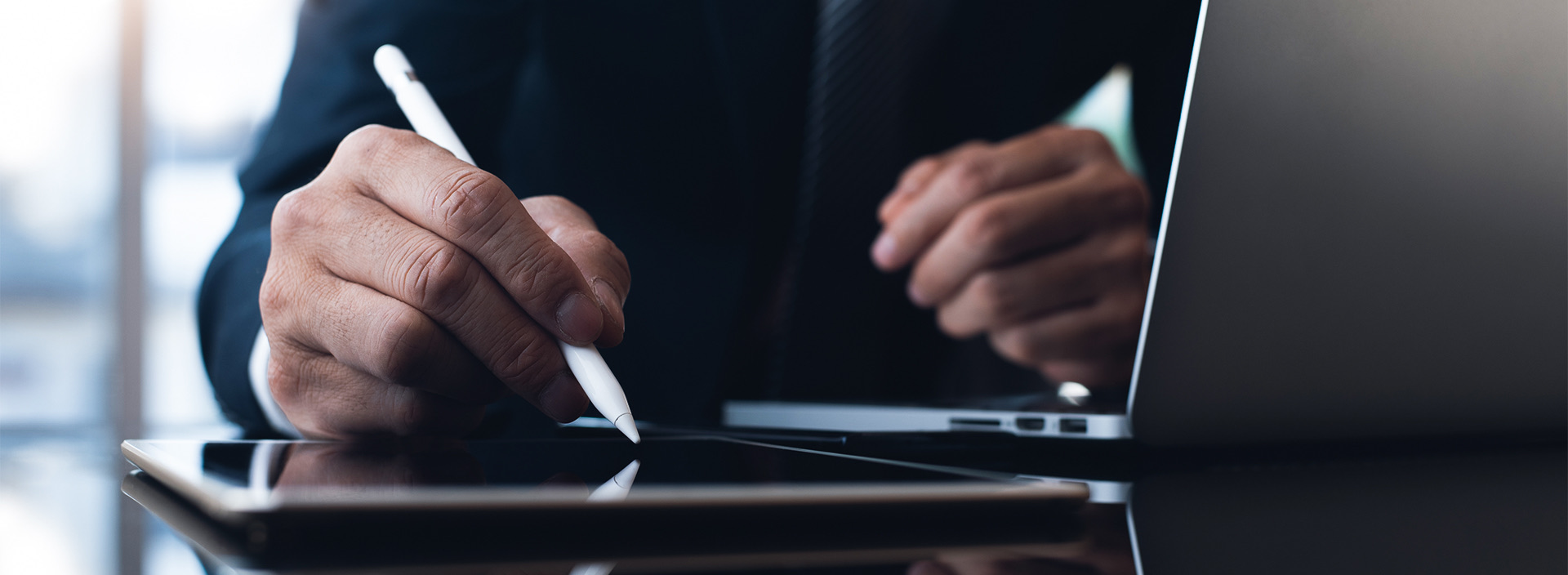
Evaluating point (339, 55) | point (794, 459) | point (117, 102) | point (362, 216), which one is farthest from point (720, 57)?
point (117, 102)

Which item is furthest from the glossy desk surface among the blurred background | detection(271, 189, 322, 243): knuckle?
the blurred background

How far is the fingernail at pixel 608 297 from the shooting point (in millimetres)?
323

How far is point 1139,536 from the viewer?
0.20 metres

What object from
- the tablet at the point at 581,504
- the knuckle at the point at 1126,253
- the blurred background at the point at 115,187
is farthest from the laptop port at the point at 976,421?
the blurred background at the point at 115,187

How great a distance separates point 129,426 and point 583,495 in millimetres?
554

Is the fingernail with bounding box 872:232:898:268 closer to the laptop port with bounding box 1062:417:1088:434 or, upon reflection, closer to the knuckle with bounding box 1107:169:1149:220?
the knuckle with bounding box 1107:169:1149:220

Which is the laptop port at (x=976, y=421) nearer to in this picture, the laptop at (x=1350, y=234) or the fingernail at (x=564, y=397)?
the laptop at (x=1350, y=234)

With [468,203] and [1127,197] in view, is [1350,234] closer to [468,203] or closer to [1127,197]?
[468,203]

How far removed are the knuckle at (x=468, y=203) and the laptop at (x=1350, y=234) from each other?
6.8 inches

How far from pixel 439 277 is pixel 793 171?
1.72 ft

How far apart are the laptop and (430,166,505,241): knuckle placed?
0.57ft

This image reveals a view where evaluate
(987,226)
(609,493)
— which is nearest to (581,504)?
(609,493)

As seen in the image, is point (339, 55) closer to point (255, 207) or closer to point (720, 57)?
point (255, 207)

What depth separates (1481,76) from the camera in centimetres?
36
